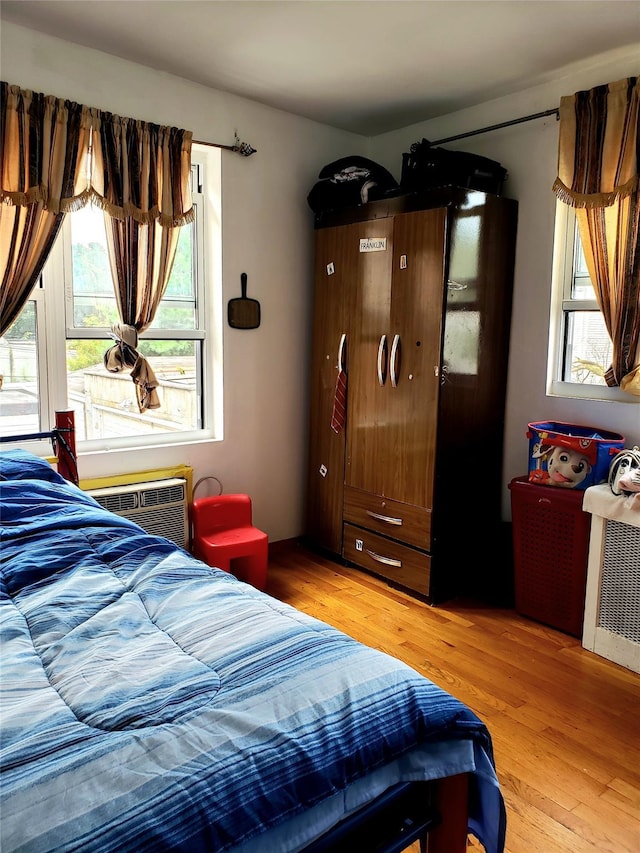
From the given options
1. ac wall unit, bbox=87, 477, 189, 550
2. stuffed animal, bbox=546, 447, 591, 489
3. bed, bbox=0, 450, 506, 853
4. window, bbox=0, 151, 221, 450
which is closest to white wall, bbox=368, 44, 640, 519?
stuffed animal, bbox=546, 447, 591, 489

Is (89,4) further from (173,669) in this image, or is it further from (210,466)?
(173,669)

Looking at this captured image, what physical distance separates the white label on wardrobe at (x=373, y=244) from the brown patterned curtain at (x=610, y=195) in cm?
87

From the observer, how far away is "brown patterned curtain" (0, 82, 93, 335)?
271 centimetres

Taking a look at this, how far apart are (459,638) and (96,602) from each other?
6.11 feet

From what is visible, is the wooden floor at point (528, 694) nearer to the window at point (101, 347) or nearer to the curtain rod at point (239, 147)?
the window at point (101, 347)

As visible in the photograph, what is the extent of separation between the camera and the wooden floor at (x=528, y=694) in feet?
5.98

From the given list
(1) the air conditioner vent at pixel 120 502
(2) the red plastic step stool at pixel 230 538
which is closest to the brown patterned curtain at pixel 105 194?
(1) the air conditioner vent at pixel 120 502

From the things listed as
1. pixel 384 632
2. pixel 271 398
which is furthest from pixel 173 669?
pixel 271 398

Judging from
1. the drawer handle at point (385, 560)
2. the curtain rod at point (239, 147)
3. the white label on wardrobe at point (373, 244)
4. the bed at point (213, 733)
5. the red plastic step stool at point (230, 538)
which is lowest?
the drawer handle at point (385, 560)

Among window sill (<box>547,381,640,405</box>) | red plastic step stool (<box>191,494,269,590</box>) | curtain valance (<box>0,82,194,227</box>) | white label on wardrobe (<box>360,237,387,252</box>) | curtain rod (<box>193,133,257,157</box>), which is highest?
curtain rod (<box>193,133,257,157</box>)

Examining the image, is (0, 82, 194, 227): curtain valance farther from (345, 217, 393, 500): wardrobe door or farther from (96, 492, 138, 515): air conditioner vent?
(96, 492, 138, 515): air conditioner vent

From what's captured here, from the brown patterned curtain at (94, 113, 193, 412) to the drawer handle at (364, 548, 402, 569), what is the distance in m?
1.44

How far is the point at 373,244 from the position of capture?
3398mm

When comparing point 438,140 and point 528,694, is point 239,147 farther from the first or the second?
point 528,694
